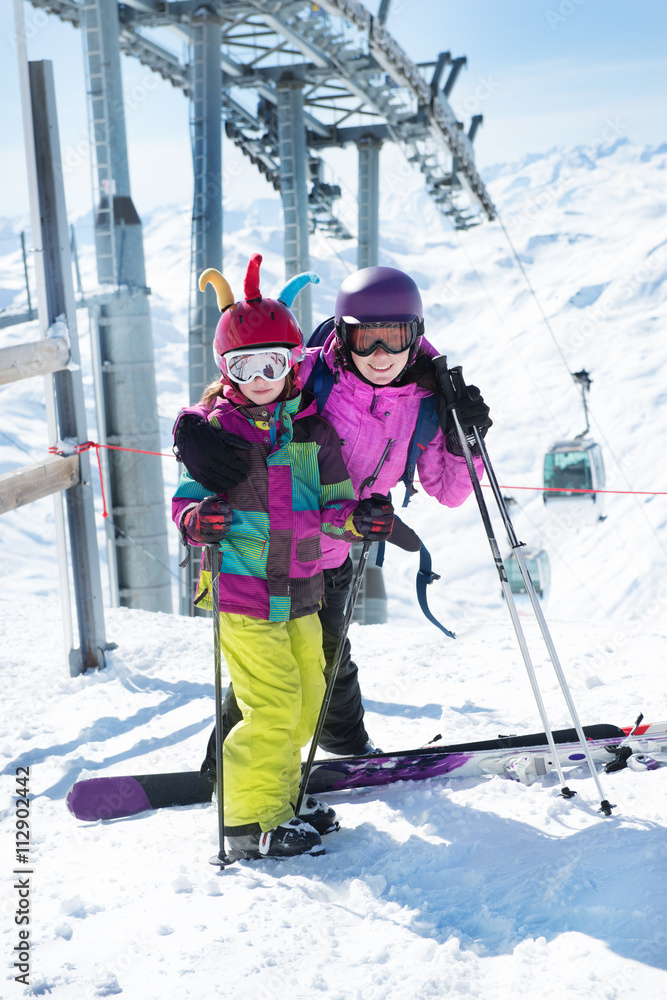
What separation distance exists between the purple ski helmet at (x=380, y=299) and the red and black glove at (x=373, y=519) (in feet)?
1.94

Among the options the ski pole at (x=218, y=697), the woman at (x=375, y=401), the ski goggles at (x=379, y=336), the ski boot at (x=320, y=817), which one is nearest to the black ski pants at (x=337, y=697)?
the woman at (x=375, y=401)

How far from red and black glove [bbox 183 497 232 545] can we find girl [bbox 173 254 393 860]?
52 millimetres

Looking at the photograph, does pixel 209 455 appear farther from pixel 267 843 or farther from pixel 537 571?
pixel 537 571

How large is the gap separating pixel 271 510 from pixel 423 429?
0.64 meters

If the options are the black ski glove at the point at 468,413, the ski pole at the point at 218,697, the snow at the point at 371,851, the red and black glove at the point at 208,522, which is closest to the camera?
the snow at the point at 371,851

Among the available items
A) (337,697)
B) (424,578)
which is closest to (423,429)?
(424,578)

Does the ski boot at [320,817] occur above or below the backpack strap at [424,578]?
below

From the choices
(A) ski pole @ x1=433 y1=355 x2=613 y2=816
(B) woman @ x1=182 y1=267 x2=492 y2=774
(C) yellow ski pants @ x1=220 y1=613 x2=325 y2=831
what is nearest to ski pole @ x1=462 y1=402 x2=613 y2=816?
(A) ski pole @ x1=433 y1=355 x2=613 y2=816

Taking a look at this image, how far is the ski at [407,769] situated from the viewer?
2863 mm

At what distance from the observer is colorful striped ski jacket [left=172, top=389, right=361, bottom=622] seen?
8.23ft

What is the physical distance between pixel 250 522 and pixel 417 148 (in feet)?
53.4

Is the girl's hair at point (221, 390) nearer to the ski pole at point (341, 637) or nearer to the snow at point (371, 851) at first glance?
the ski pole at point (341, 637)

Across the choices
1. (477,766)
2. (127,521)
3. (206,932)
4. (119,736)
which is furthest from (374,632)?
(127,521)

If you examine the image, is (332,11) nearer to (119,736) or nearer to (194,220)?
(194,220)
